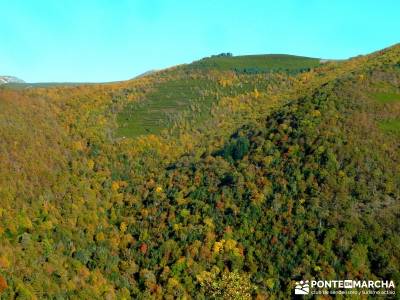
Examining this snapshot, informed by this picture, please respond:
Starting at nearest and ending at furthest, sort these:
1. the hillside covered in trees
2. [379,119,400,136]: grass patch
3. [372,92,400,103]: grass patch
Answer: the hillside covered in trees, [379,119,400,136]: grass patch, [372,92,400,103]: grass patch

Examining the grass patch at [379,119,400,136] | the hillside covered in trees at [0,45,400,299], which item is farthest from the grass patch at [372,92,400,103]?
the grass patch at [379,119,400,136]

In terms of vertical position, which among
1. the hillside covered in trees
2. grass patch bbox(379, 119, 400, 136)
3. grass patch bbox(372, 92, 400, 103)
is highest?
grass patch bbox(372, 92, 400, 103)

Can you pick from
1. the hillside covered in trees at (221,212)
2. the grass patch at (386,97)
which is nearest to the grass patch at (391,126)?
the hillside covered in trees at (221,212)

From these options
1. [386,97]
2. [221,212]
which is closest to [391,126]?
[386,97]

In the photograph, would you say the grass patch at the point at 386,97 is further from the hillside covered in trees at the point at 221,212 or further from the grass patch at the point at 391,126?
the grass patch at the point at 391,126

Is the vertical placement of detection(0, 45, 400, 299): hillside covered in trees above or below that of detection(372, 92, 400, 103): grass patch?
below

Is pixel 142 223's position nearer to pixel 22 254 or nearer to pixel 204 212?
pixel 204 212

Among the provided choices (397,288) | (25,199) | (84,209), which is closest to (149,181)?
(84,209)

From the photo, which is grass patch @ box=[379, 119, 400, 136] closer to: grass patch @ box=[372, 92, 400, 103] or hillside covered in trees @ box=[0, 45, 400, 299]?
hillside covered in trees @ box=[0, 45, 400, 299]
